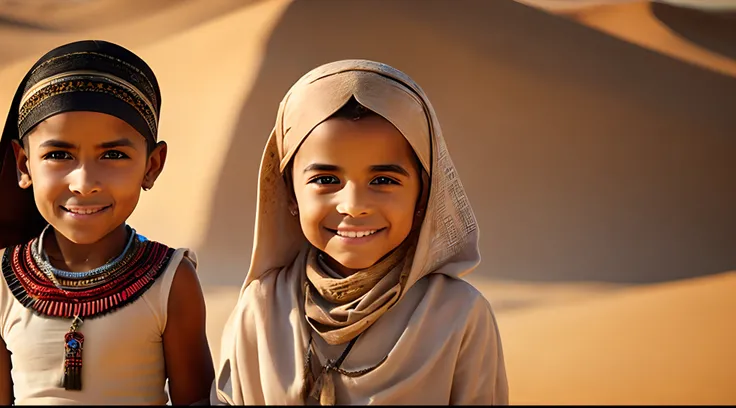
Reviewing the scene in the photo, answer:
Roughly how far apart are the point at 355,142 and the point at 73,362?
125 cm

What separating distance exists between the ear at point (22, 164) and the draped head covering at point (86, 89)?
0.15ft

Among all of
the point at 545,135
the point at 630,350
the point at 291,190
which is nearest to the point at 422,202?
the point at 291,190

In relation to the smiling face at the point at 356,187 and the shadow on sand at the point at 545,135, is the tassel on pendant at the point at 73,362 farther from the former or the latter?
the shadow on sand at the point at 545,135

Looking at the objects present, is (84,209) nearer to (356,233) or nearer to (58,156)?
(58,156)

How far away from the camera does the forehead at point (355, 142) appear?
3.07m

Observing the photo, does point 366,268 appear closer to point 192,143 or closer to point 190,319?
point 190,319

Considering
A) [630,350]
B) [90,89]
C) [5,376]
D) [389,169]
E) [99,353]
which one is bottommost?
[630,350]

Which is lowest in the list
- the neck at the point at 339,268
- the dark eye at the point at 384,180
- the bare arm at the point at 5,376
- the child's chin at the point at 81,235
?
the bare arm at the point at 5,376

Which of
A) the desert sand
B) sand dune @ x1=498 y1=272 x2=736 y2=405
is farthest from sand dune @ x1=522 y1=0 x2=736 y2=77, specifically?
sand dune @ x1=498 y1=272 x2=736 y2=405

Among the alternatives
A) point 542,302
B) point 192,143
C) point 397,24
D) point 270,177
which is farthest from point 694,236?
point 270,177

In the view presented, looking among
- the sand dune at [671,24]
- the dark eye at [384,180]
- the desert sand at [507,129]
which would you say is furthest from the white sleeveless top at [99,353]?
the sand dune at [671,24]

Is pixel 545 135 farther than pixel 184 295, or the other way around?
pixel 545 135

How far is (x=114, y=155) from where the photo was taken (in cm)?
331

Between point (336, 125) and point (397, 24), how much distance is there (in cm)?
1872
